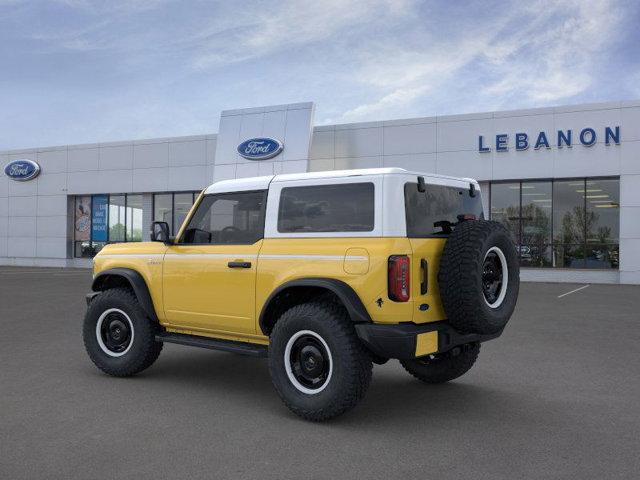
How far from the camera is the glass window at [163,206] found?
29.6 meters

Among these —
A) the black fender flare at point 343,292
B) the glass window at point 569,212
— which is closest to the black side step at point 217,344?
the black fender flare at point 343,292

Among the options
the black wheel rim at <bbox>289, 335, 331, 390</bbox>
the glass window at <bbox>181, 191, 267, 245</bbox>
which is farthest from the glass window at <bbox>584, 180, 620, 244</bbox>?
the black wheel rim at <bbox>289, 335, 331, 390</bbox>

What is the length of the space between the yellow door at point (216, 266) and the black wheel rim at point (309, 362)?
55cm

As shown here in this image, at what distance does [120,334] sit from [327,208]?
111 inches

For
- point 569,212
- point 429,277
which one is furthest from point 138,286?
point 569,212

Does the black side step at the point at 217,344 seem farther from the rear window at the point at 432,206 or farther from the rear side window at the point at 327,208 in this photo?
the rear window at the point at 432,206

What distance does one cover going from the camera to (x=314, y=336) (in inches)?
192

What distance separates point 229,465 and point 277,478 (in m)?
0.37

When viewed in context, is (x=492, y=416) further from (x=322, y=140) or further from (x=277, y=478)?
(x=322, y=140)

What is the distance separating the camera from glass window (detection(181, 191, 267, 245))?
556 cm

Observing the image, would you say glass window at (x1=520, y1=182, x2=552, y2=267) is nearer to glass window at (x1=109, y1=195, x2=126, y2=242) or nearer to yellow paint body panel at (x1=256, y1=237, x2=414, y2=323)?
glass window at (x1=109, y1=195, x2=126, y2=242)

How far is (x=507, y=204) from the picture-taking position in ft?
78.1

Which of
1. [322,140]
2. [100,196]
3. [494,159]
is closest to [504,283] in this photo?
[494,159]

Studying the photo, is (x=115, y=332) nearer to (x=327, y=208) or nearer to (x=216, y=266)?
(x=216, y=266)
